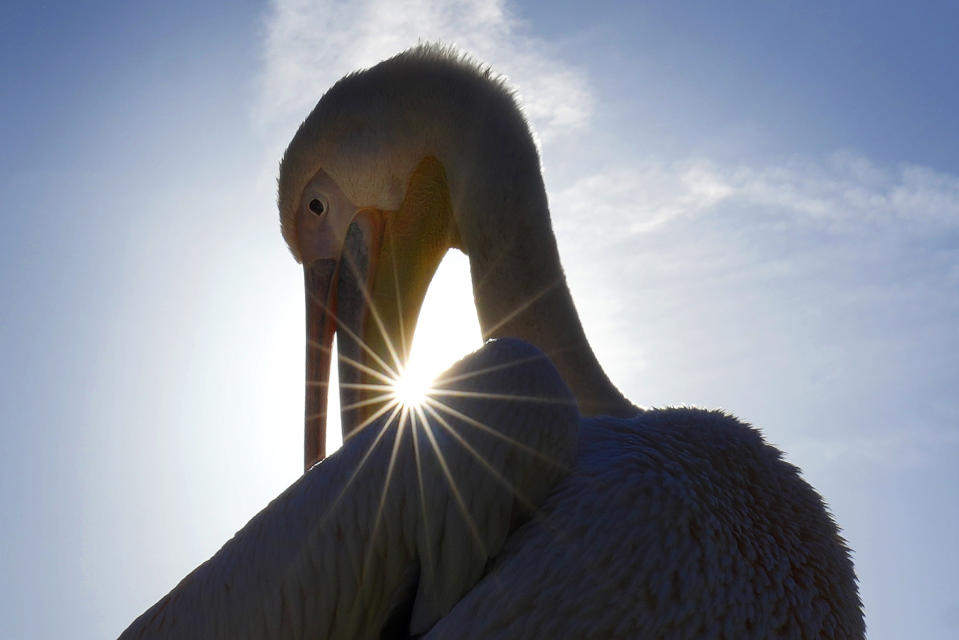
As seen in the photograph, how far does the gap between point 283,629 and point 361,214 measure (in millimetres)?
2205

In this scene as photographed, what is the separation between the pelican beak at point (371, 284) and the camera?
3.73 m

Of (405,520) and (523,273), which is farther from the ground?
(523,273)

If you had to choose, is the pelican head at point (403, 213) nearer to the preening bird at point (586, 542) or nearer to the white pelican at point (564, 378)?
the white pelican at point (564, 378)

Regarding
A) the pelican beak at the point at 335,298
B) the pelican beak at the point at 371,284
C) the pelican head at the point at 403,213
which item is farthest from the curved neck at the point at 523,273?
the pelican beak at the point at 335,298

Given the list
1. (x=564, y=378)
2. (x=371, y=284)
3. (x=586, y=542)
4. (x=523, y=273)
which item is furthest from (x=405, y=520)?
(x=371, y=284)

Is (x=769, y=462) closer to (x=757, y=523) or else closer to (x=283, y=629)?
(x=757, y=523)

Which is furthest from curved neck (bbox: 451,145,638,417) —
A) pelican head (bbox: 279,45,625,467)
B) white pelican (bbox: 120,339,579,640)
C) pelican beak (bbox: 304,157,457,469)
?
white pelican (bbox: 120,339,579,640)

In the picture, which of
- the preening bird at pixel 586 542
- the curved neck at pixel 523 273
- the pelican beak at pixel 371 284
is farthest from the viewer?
the pelican beak at pixel 371 284

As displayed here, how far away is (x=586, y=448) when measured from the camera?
84.9 inches

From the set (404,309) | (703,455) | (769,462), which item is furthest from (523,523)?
(404,309)

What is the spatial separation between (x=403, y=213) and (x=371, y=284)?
330mm

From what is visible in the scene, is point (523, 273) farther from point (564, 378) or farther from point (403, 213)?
point (403, 213)

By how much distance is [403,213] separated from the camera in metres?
3.83

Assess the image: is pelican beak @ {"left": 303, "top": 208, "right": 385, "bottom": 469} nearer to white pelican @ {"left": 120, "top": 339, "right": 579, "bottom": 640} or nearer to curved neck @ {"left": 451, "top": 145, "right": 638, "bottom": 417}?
curved neck @ {"left": 451, "top": 145, "right": 638, "bottom": 417}
